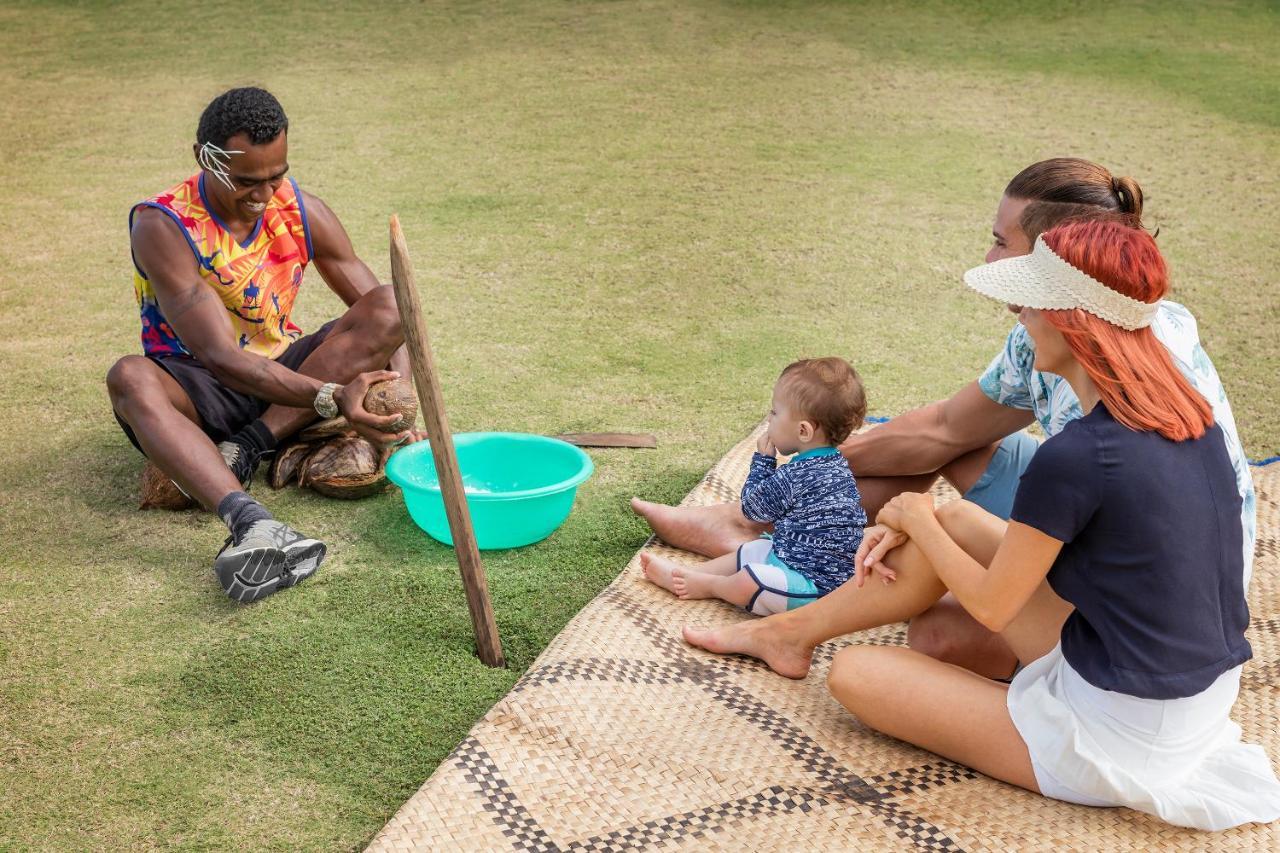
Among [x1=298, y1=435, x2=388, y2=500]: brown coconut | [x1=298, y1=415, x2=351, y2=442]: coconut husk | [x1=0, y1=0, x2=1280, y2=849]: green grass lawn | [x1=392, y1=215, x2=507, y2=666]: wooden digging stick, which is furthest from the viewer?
[x1=298, y1=415, x2=351, y2=442]: coconut husk

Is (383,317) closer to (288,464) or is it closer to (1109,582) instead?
(288,464)

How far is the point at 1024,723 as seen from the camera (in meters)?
2.02

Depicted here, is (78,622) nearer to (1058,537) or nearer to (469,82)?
(1058,537)

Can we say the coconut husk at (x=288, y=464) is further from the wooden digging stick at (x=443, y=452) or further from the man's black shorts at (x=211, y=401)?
the wooden digging stick at (x=443, y=452)

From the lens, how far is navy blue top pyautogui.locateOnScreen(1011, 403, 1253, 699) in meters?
1.77

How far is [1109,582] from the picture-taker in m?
1.84

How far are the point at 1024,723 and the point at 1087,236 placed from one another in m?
0.80

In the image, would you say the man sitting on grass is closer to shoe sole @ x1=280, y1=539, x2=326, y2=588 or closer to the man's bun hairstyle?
shoe sole @ x1=280, y1=539, x2=326, y2=588

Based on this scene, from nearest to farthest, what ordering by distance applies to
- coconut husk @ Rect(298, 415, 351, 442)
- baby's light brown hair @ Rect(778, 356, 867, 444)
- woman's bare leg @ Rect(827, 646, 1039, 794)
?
woman's bare leg @ Rect(827, 646, 1039, 794) < baby's light brown hair @ Rect(778, 356, 867, 444) < coconut husk @ Rect(298, 415, 351, 442)

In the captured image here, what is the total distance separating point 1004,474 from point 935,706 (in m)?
0.83

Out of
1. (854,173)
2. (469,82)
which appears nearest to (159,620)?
(854,173)

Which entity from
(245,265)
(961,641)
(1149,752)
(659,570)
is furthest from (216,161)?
(1149,752)

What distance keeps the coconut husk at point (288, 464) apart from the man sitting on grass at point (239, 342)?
5cm

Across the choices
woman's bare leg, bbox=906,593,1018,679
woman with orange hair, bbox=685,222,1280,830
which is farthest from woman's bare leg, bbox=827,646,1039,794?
woman's bare leg, bbox=906,593,1018,679
